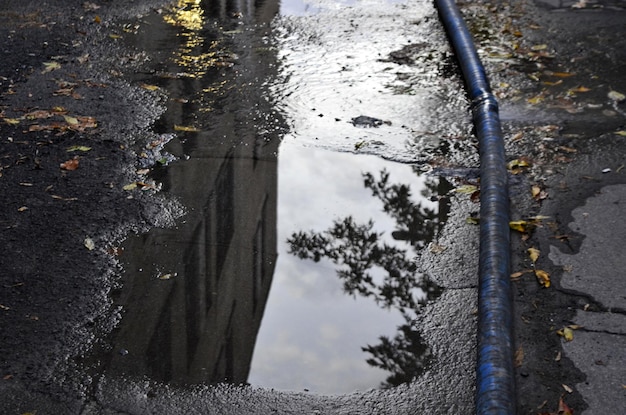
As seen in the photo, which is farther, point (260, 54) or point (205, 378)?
point (260, 54)

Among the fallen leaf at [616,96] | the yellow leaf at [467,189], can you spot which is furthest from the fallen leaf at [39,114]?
the fallen leaf at [616,96]

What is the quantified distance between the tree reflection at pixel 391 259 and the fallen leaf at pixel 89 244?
4.27 feet

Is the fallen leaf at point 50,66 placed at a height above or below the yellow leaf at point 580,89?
above

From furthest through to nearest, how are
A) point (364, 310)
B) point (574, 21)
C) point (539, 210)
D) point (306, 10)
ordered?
point (306, 10) → point (574, 21) → point (539, 210) → point (364, 310)

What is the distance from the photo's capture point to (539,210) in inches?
223

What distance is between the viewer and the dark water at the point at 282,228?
4.48m

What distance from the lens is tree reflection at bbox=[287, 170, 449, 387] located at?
176 inches

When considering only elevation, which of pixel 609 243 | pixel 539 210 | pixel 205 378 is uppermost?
pixel 539 210

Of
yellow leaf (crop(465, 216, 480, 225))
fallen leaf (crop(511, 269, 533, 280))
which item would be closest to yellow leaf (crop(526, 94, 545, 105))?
yellow leaf (crop(465, 216, 480, 225))

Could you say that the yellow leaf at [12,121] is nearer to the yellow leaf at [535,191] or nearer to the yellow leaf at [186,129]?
the yellow leaf at [186,129]

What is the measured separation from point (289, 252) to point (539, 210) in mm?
1767

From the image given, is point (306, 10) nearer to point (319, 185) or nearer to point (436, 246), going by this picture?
point (319, 185)

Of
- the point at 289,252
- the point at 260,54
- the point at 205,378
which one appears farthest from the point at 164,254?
the point at 260,54

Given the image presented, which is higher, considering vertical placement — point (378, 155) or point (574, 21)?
point (574, 21)
